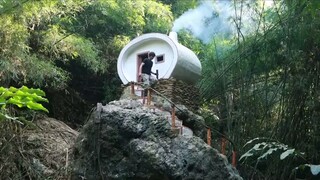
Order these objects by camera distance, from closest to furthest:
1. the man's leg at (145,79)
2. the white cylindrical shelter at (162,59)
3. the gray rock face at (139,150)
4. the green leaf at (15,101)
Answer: the green leaf at (15,101), the gray rock face at (139,150), the man's leg at (145,79), the white cylindrical shelter at (162,59)

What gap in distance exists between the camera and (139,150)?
490 cm

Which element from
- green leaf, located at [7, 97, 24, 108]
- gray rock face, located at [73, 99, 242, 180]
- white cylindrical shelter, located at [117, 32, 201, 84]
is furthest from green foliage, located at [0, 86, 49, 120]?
white cylindrical shelter, located at [117, 32, 201, 84]

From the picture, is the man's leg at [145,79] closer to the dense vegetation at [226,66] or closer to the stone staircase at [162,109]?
the stone staircase at [162,109]

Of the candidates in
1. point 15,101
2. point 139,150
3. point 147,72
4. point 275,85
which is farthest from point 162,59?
point 15,101

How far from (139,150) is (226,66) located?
8.83 feet

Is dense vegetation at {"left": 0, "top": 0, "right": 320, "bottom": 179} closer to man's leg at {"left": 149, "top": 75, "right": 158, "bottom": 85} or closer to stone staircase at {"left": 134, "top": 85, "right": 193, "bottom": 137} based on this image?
stone staircase at {"left": 134, "top": 85, "right": 193, "bottom": 137}

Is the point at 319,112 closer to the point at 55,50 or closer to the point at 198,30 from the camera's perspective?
the point at 55,50

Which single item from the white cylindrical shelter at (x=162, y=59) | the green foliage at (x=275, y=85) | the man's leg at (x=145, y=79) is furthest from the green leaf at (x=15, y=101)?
the white cylindrical shelter at (x=162, y=59)

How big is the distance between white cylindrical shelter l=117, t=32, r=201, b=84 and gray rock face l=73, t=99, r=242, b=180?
101cm

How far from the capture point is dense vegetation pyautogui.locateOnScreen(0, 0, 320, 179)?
19.2ft

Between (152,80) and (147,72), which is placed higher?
(147,72)

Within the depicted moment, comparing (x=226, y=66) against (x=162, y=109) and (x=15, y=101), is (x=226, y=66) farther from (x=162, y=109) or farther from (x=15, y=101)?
(x=15, y=101)

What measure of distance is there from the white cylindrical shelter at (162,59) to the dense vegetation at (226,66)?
2.74ft

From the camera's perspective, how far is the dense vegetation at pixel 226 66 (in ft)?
19.2
